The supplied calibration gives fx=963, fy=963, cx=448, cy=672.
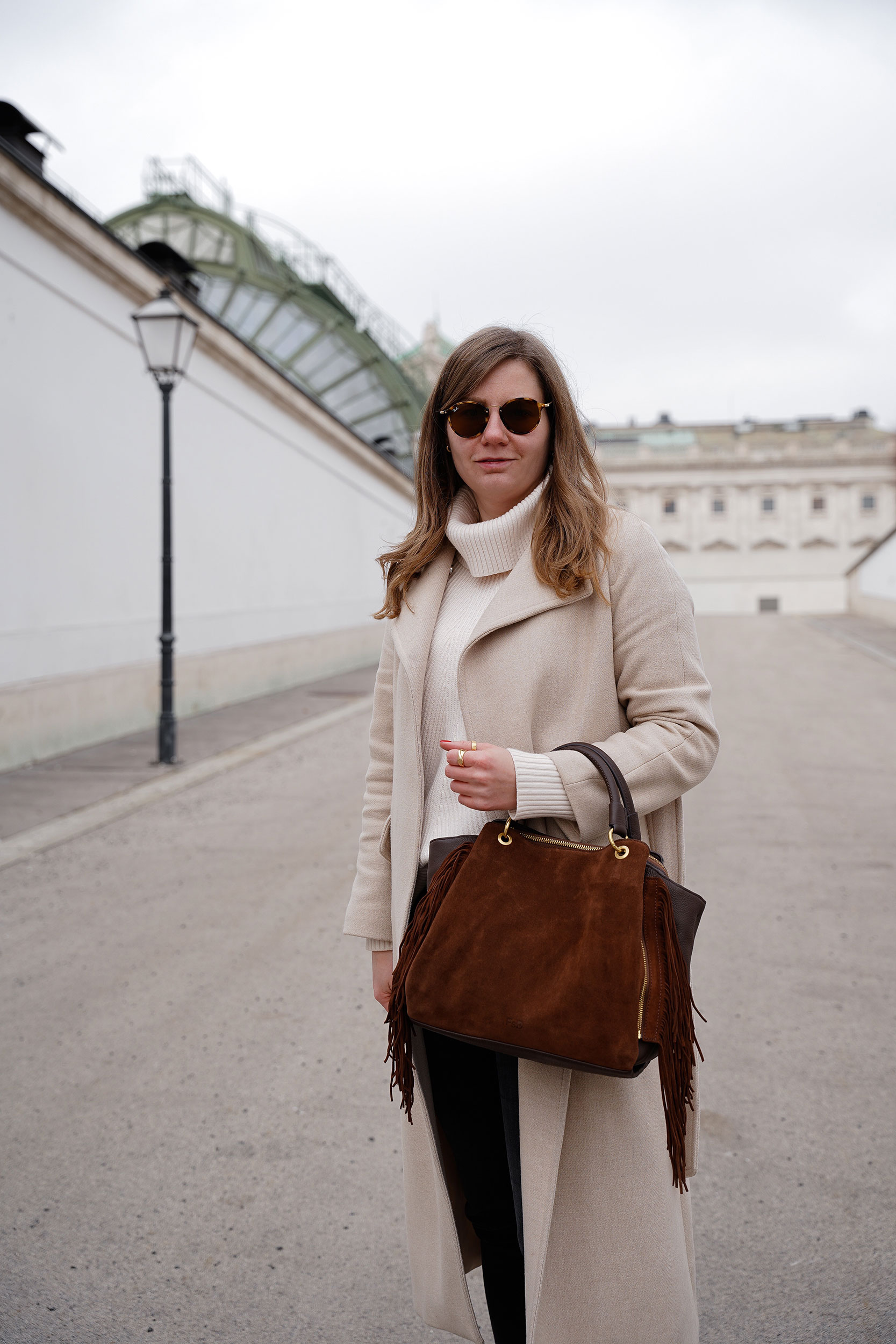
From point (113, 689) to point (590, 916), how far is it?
1030cm

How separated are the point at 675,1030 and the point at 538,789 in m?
0.40

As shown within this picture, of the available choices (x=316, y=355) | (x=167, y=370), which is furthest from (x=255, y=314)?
(x=167, y=370)

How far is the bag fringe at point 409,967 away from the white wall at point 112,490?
471cm

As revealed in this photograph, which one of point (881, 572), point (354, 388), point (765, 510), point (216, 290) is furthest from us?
point (765, 510)

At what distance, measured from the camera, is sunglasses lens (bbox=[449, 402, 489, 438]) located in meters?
1.73

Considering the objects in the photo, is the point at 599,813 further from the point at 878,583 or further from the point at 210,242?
the point at 878,583

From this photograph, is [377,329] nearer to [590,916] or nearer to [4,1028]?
[4,1028]

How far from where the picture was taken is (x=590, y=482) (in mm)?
1758

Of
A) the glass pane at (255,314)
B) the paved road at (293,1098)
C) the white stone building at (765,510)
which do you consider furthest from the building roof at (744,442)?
the paved road at (293,1098)

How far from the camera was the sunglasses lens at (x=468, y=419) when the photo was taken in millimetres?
1730

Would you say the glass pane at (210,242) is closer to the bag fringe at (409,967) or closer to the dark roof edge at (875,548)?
the dark roof edge at (875,548)

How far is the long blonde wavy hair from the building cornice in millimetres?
9260

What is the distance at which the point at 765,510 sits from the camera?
74375 mm

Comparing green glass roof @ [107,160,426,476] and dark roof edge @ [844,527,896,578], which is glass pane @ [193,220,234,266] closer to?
green glass roof @ [107,160,426,476]
